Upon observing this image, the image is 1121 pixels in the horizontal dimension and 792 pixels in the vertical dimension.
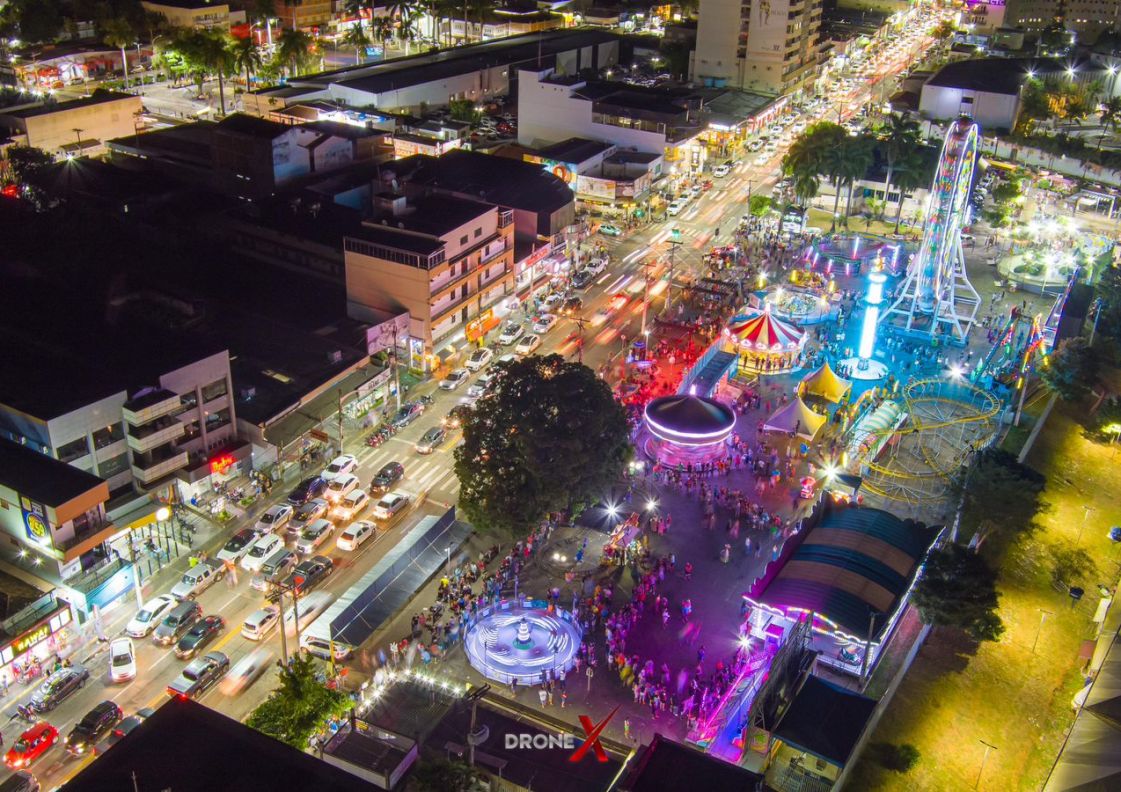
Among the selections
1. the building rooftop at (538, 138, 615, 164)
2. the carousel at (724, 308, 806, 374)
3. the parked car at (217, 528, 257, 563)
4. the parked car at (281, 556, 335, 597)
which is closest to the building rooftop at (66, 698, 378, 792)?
the parked car at (281, 556, 335, 597)

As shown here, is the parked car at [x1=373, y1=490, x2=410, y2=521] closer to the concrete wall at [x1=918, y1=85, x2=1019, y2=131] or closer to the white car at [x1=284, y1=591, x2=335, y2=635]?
the white car at [x1=284, y1=591, x2=335, y2=635]

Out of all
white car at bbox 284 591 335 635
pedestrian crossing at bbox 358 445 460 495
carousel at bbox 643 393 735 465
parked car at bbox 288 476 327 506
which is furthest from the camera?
carousel at bbox 643 393 735 465

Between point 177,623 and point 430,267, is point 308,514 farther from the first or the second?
point 430,267

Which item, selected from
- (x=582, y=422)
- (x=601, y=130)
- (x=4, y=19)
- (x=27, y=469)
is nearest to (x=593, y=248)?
(x=601, y=130)

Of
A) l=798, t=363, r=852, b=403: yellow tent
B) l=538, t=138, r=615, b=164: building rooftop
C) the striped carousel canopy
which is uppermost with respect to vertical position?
l=538, t=138, r=615, b=164: building rooftop

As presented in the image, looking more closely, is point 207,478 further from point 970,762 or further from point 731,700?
point 970,762

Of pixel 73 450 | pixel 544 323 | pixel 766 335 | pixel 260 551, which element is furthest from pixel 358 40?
pixel 260 551

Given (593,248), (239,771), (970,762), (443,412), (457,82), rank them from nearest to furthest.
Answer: (239,771)
(970,762)
(443,412)
(593,248)
(457,82)

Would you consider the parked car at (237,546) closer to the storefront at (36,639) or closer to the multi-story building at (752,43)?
the storefront at (36,639)
